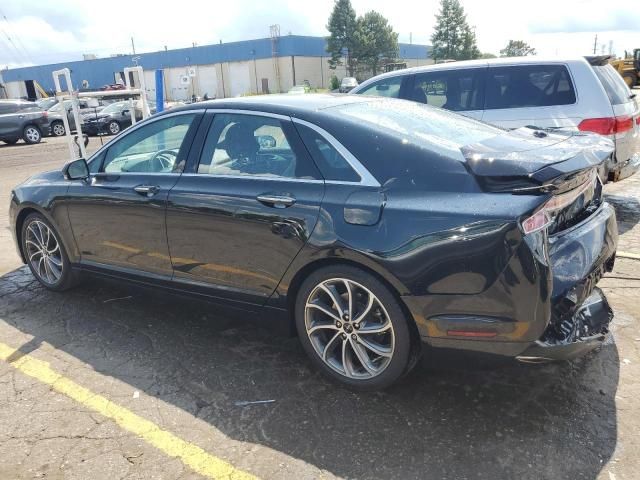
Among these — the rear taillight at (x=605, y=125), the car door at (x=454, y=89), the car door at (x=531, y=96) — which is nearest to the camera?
the rear taillight at (x=605, y=125)

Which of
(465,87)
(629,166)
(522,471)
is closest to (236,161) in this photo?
(522,471)

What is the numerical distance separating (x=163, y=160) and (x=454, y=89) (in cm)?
421

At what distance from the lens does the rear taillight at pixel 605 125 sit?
5.77 m

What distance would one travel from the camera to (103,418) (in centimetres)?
294

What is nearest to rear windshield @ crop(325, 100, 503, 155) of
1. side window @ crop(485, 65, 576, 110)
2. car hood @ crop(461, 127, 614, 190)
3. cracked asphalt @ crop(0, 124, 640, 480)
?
car hood @ crop(461, 127, 614, 190)

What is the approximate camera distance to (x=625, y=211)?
6.45 metres

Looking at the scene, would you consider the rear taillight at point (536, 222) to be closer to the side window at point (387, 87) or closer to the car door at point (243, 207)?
the car door at point (243, 207)

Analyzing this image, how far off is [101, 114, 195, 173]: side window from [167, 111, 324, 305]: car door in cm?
23

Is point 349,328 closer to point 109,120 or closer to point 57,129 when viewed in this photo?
point 109,120

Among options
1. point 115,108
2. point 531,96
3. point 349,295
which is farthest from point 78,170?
point 115,108

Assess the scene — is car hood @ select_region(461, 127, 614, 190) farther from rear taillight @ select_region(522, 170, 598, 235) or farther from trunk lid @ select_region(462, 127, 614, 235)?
rear taillight @ select_region(522, 170, 598, 235)

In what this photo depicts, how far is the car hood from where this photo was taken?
254 centimetres

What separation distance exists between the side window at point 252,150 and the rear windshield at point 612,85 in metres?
4.34

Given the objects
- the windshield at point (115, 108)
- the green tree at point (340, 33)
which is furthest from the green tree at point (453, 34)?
the windshield at point (115, 108)
